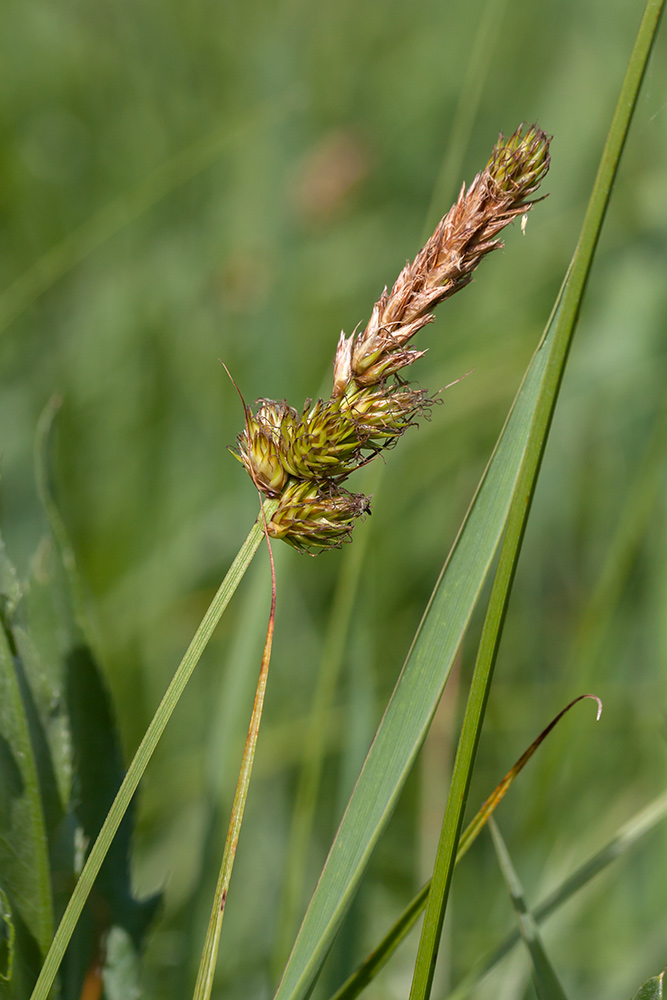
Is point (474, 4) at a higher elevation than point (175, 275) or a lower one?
higher

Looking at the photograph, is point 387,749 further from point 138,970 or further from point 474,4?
point 474,4

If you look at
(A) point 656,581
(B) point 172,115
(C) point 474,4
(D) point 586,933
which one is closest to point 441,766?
(D) point 586,933

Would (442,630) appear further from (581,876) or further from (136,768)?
(581,876)

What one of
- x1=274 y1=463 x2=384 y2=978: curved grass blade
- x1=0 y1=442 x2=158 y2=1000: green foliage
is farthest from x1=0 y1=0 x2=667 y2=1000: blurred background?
x1=0 y1=442 x2=158 y2=1000: green foliage

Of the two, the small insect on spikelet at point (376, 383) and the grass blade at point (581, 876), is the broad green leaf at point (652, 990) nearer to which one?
the grass blade at point (581, 876)

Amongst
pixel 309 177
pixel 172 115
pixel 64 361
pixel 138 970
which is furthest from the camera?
pixel 172 115
